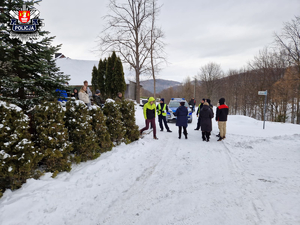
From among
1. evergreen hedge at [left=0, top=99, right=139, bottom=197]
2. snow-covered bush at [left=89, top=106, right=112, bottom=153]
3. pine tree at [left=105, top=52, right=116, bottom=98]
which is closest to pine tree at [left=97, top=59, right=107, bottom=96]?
pine tree at [left=105, top=52, right=116, bottom=98]

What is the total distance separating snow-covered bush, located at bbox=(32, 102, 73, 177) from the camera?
3.51 m

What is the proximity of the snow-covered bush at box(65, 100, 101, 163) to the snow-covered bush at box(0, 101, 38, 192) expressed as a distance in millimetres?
1144

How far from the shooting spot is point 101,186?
365cm

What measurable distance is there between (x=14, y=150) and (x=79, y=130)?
1465mm

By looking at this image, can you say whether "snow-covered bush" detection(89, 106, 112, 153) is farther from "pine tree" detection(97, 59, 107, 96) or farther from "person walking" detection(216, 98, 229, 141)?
"pine tree" detection(97, 59, 107, 96)

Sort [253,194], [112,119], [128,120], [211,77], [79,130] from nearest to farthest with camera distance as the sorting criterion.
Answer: [253,194]
[79,130]
[112,119]
[128,120]
[211,77]

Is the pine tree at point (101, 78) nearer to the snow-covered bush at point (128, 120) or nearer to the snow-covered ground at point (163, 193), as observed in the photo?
the snow-covered bush at point (128, 120)

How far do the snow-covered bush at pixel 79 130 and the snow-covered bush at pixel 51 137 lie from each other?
0.39 m

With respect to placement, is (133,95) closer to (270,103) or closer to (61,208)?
(270,103)

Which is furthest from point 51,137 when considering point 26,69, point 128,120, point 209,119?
point 209,119

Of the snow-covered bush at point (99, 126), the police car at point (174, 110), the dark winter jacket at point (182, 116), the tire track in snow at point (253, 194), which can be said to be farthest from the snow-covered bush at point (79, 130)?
the police car at point (174, 110)

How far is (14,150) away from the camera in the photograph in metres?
2.89

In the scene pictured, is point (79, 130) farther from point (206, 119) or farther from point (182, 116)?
point (206, 119)

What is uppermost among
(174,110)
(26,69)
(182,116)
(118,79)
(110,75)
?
(110,75)
